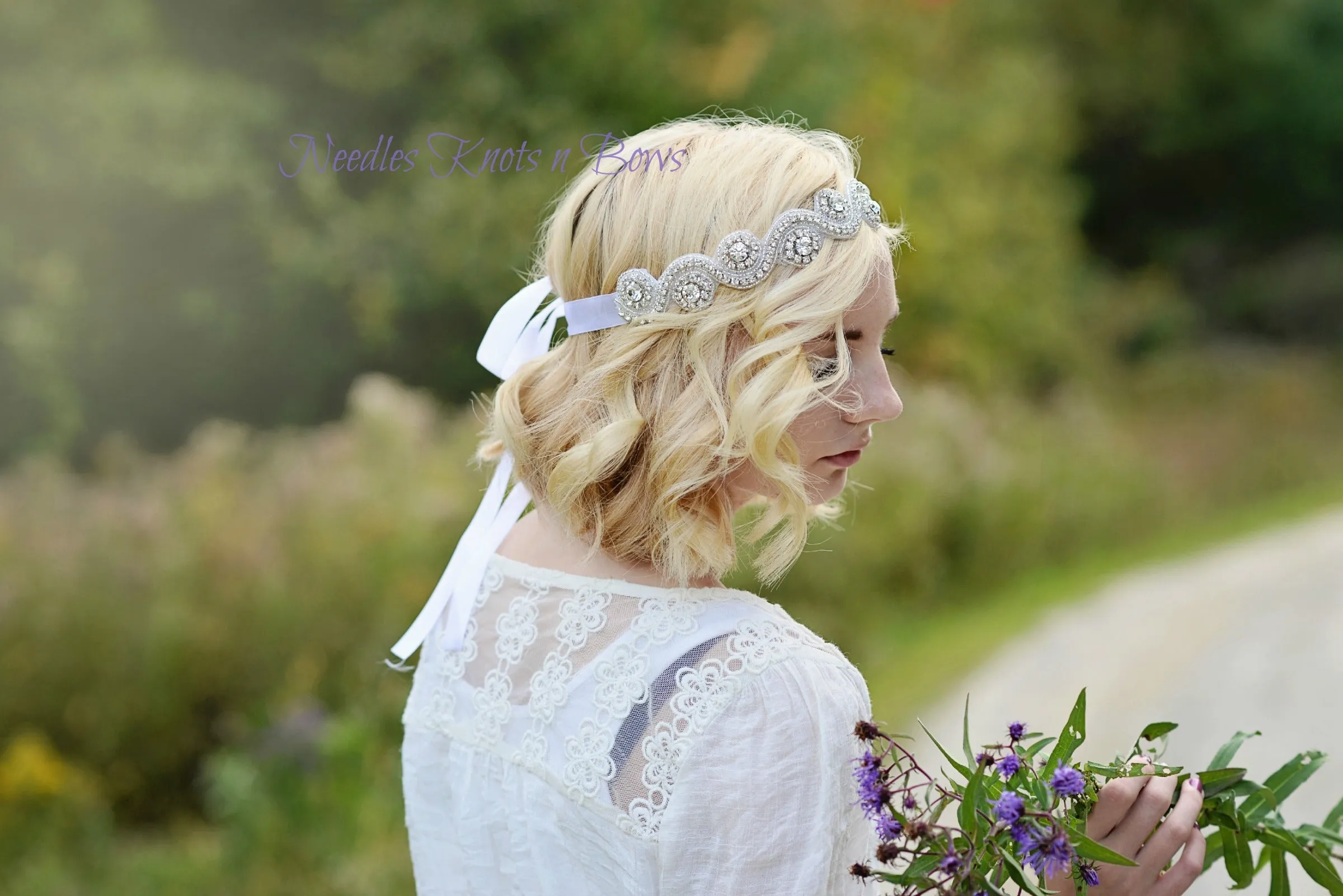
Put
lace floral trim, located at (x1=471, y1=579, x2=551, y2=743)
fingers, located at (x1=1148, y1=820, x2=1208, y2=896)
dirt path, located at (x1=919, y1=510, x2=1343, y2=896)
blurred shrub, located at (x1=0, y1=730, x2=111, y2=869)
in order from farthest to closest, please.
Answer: dirt path, located at (x1=919, y1=510, x2=1343, y2=896)
blurred shrub, located at (x1=0, y1=730, x2=111, y2=869)
lace floral trim, located at (x1=471, y1=579, x2=551, y2=743)
fingers, located at (x1=1148, y1=820, x2=1208, y2=896)

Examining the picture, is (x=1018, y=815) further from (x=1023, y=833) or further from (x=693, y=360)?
(x=693, y=360)

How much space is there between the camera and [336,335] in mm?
11023

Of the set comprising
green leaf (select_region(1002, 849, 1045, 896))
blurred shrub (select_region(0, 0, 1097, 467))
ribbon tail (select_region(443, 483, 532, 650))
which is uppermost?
blurred shrub (select_region(0, 0, 1097, 467))

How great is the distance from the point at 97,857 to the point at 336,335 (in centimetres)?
682

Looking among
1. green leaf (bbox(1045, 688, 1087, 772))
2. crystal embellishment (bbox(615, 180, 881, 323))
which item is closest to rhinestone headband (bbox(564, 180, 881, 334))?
crystal embellishment (bbox(615, 180, 881, 323))

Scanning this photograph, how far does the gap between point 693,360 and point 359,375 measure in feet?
32.4

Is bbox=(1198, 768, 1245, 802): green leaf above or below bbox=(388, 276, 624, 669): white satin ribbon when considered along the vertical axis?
below

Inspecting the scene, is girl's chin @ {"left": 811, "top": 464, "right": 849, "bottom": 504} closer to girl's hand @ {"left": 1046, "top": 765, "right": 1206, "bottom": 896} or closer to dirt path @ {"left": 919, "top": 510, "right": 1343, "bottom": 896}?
girl's hand @ {"left": 1046, "top": 765, "right": 1206, "bottom": 896}

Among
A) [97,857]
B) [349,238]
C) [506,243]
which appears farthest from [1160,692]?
[349,238]

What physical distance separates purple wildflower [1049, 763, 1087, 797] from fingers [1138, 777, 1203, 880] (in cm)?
19

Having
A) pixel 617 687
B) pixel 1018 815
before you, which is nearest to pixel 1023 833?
pixel 1018 815

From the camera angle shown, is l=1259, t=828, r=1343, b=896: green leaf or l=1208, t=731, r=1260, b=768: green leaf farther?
l=1208, t=731, r=1260, b=768: green leaf

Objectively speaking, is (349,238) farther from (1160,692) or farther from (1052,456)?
(1160,692)

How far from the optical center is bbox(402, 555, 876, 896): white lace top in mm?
1440
